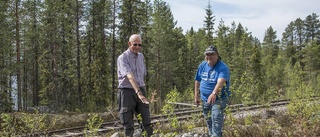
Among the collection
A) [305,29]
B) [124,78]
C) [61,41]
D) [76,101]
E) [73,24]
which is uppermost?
[305,29]

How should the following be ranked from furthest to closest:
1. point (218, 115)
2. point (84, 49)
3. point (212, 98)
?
point (84, 49)
point (218, 115)
point (212, 98)

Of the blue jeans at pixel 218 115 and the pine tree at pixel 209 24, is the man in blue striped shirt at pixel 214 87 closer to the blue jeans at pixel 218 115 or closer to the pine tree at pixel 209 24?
the blue jeans at pixel 218 115

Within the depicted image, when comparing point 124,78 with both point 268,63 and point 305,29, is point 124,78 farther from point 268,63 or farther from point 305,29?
point 305,29

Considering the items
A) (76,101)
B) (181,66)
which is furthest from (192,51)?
(76,101)

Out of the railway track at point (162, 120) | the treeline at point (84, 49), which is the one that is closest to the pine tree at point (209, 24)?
the treeline at point (84, 49)

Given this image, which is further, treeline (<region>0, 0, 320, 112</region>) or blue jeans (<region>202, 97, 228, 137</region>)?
treeline (<region>0, 0, 320, 112</region>)

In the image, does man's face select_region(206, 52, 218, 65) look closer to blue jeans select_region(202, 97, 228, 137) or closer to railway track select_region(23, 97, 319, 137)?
blue jeans select_region(202, 97, 228, 137)

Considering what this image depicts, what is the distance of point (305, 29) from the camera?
74625 mm

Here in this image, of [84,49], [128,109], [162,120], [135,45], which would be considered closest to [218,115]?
[128,109]

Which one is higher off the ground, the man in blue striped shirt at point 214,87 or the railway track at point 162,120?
the man in blue striped shirt at point 214,87

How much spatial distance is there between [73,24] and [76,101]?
8.24 meters

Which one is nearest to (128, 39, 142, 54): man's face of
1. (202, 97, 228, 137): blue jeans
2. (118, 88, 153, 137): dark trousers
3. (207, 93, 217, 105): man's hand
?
(118, 88, 153, 137): dark trousers

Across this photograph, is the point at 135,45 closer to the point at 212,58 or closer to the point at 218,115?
the point at 212,58

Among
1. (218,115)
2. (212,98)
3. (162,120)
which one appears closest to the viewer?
(212,98)
